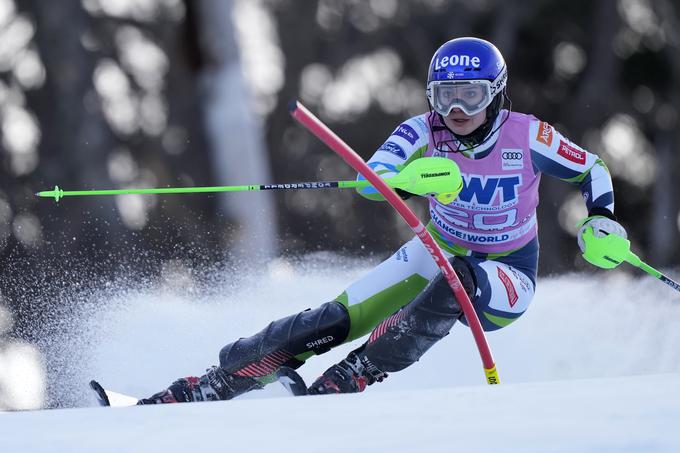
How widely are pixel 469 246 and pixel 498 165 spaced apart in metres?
0.42

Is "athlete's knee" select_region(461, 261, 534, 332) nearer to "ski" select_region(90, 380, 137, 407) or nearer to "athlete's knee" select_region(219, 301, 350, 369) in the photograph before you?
"athlete's knee" select_region(219, 301, 350, 369)

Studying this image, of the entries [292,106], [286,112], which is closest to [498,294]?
[292,106]

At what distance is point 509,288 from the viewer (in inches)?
211

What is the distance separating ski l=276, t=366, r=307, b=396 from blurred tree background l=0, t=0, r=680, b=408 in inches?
368

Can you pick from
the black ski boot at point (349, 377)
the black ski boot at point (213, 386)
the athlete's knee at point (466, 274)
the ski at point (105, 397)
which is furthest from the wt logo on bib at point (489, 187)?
the ski at point (105, 397)

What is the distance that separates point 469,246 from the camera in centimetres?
574

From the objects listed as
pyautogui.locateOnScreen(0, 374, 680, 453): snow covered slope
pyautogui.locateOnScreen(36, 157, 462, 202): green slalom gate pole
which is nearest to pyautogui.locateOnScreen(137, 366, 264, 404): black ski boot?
pyautogui.locateOnScreen(36, 157, 462, 202): green slalom gate pole

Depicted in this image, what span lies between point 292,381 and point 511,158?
1.28 m

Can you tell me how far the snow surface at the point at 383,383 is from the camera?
10.6 ft

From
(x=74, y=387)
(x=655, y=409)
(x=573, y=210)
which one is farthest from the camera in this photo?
(x=573, y=210)

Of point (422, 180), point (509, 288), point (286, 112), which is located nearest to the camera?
point (422, 180)

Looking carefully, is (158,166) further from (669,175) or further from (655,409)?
(655,409)

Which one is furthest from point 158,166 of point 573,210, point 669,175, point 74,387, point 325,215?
point 74,387

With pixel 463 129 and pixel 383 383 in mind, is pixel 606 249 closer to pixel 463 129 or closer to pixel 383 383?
pixel 463 129
